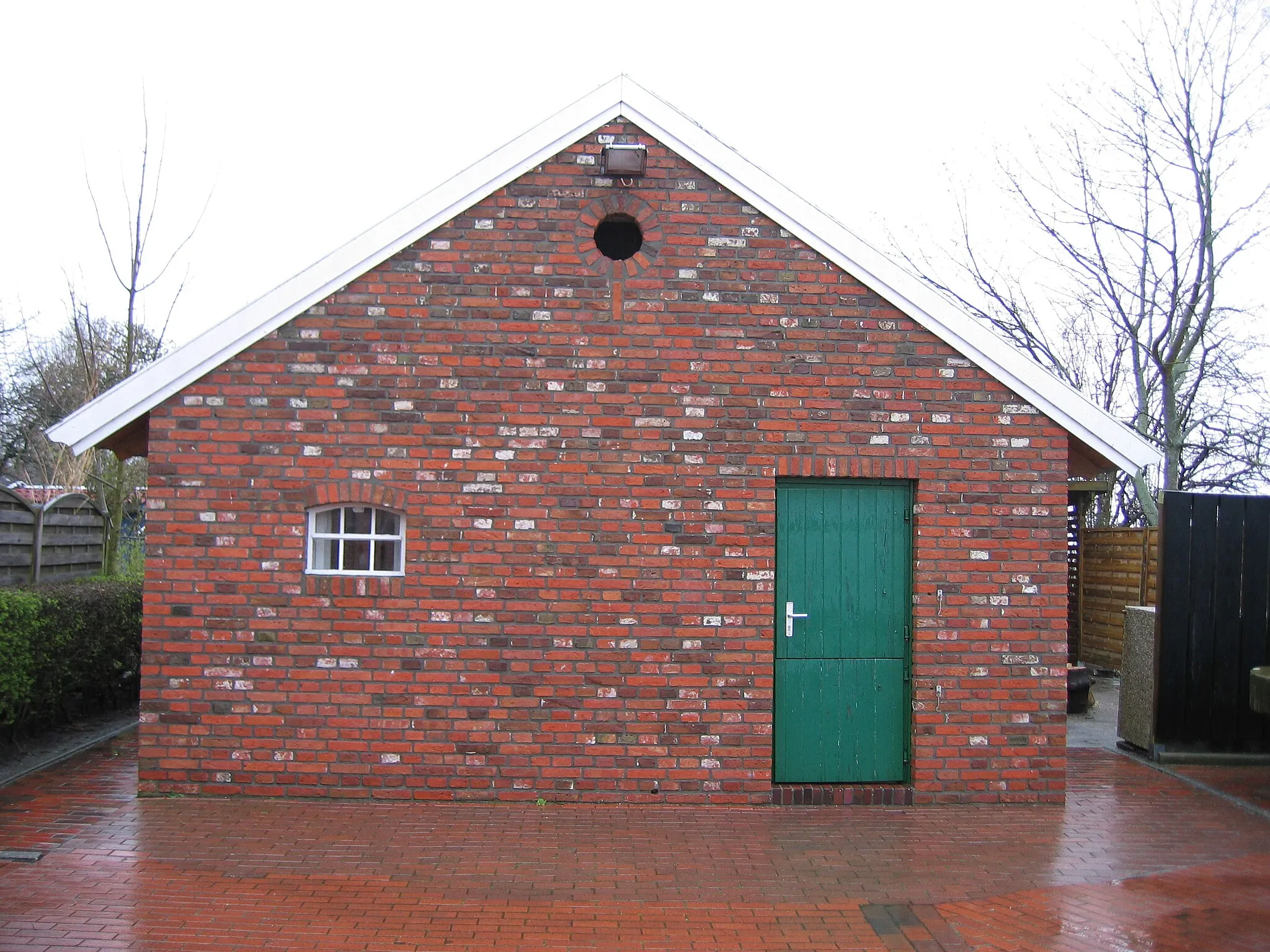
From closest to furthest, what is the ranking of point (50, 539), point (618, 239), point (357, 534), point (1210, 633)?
point (357, 534)
point (618, 239)
point (1210, 633)
point (50, 539)

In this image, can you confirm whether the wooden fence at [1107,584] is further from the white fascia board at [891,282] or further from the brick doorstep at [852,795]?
the brick doorstep at [852,795]

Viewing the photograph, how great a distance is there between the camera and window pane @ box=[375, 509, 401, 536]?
8109 millimetres

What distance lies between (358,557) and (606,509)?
1940mm

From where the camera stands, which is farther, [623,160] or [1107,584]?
[1107,584]

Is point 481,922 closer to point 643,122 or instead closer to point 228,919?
point 228,919

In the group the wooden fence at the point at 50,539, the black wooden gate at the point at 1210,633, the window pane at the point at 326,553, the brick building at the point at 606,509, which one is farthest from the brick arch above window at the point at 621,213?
the wooden fence at the point at 50,539

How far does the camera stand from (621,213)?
8.18 m

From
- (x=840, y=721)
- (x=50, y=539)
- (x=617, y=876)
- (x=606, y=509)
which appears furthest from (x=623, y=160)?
(x=50, y=539)

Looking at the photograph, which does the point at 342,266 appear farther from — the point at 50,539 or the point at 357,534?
the point at 50,539

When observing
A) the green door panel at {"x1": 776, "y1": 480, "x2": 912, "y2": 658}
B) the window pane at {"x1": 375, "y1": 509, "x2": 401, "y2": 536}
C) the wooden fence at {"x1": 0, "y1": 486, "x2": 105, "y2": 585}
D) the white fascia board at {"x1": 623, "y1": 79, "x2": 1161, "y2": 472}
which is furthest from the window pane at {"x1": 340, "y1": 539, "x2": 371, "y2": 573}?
the wooden fence at {"x1": 0, "y1": 486, "x2": 105, "y2": 585}

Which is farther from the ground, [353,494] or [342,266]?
[342,266]

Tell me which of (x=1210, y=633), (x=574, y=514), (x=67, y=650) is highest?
(x=574, y=514)

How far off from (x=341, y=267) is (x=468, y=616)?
2.78 meters

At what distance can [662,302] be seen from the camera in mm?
8141
